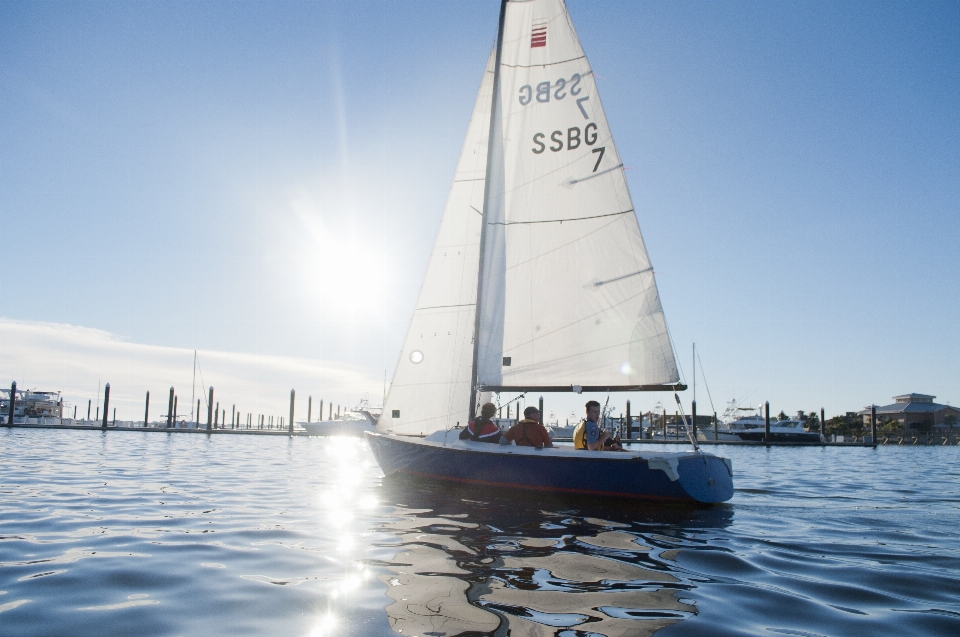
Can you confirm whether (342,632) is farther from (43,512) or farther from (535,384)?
(535,384)

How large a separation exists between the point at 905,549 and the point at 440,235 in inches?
374

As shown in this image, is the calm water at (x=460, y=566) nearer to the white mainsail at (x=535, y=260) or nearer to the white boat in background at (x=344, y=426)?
the white mainsail at (x=535, y=260)

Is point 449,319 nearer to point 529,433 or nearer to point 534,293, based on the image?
point 534,293

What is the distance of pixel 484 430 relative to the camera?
35.1 ft

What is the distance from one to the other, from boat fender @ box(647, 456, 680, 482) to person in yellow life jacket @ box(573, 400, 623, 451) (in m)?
1.21

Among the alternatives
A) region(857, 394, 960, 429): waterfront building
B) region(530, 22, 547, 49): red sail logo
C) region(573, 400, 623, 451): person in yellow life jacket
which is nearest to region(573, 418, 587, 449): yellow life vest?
region(573, 400, 623, 451): person in yellow life jacket

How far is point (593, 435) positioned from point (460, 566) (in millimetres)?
5421

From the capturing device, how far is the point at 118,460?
17.1 metres

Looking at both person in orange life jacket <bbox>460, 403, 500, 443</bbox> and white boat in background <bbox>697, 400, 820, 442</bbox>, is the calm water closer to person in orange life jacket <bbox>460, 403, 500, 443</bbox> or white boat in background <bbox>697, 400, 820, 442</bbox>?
person in orange life jacket <bbox>460, 403, 500, 443</bbox>

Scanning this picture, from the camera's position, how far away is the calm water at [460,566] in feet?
12.6

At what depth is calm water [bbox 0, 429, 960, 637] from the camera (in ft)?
12.6

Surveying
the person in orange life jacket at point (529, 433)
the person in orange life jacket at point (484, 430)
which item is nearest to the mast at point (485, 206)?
the person in orange life jacket at point (484, 430)

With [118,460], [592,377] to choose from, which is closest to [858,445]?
[592,377]

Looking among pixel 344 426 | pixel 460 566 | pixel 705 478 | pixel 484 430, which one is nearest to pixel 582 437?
pixel 484 430
